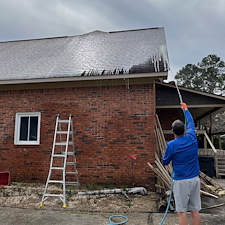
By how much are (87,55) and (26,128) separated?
335 cm

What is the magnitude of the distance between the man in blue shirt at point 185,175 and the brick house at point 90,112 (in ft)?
9.66

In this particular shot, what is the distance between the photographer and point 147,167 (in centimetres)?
608

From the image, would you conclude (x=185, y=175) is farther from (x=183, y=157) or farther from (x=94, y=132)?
(x=94, y=132)

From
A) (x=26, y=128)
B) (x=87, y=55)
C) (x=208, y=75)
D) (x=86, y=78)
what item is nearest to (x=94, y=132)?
(x=86, y=78)

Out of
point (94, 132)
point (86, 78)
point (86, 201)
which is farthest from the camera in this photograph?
point (94, 132)

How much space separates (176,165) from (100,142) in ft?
11.6

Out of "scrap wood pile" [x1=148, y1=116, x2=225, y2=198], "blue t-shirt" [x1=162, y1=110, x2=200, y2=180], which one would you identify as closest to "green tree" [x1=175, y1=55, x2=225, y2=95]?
"scrap wood pile" [x1=148, y1=116, x2=225, y2=198]

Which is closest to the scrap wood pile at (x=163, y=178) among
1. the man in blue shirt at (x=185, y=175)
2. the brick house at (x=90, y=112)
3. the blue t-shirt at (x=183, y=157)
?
the brick house at (x=90, y=112)

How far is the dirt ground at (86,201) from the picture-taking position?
4703 mm

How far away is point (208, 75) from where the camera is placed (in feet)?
102

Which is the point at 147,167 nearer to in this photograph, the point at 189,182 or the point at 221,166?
the point at 189,182

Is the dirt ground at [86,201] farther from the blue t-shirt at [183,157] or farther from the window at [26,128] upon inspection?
the blue t-shirt at [183,157]

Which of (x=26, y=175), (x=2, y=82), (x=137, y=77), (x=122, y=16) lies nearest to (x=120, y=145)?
(x=137, y=77)

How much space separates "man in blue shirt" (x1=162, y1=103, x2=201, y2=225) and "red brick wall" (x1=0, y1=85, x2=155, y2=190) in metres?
2.94
